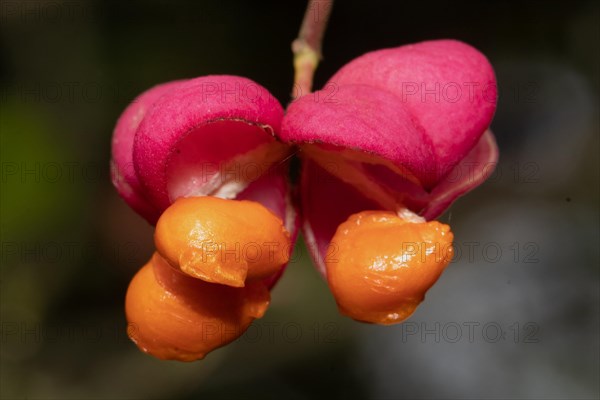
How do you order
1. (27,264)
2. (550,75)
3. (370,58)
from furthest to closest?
(550,75) < (27,264) < (370,58)

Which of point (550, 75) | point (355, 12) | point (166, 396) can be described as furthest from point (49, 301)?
point (550, 75)

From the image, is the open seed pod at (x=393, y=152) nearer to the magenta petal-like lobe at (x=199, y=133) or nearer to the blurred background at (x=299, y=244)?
the magenta petal-like lobe at (x=199, y=133)

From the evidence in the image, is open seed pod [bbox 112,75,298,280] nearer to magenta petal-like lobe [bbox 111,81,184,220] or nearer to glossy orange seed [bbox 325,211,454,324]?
magenta petal-like lobe [bbox 111,81,184,220]

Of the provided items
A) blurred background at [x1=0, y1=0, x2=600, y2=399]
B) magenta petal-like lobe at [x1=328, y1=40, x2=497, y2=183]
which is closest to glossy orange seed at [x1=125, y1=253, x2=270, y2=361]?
magenta petal-like lobe at [x1=328, y1=40, x2=497, y2=183]

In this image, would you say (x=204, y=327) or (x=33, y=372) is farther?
(x=33, y=372)

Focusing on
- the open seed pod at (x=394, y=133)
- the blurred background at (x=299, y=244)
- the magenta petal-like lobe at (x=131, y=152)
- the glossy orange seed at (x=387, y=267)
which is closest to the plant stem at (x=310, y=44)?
the open seed pod at (x=394, y=133)

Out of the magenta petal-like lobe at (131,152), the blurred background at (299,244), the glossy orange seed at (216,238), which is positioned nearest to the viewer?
the glossy orange seed at (216,238)

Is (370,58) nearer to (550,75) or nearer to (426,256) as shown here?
(426,256)
